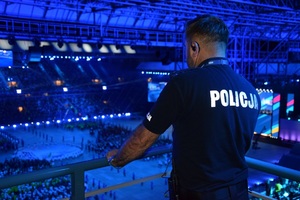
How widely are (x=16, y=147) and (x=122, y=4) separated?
7201mm

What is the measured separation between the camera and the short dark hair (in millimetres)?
1115

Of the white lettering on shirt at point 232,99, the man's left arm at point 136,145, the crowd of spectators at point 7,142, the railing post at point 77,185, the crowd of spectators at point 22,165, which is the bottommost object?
the crowd of spectators at point 7,142

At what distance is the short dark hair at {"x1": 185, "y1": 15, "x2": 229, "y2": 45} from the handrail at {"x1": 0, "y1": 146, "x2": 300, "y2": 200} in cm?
60

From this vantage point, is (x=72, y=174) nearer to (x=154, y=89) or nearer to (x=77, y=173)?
(x=77, y=173)

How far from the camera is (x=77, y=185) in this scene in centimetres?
145

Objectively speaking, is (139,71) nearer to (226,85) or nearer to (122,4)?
(122,4)

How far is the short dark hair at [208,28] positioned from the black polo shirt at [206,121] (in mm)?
73

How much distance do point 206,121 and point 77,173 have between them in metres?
0.64

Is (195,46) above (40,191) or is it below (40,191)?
above

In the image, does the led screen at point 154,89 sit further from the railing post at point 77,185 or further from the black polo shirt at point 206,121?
the black polo shirt at point 206,121

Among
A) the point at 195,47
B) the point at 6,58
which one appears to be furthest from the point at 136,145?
the point at 6,58

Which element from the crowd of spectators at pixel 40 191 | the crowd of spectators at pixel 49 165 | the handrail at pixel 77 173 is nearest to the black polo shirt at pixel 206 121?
the handrail at pixel 77 173

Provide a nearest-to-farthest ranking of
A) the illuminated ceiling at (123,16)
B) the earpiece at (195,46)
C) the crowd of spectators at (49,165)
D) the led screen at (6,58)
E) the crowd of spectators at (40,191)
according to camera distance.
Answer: the earpiece at (195,46) → the crowd of spectators at (40,191) → the crowd of spectators at (49,165) → the illuminated ceiling at (123,16) → the led screen at (6,58)

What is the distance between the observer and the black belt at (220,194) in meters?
1.09
